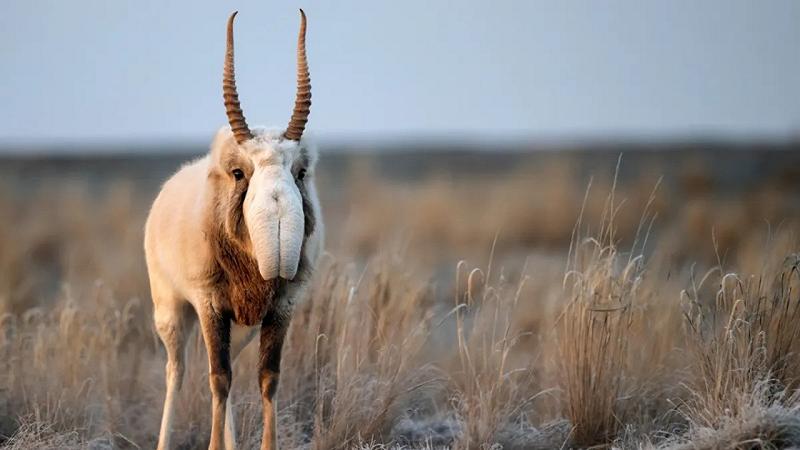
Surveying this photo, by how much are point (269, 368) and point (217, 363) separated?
285 millimetres

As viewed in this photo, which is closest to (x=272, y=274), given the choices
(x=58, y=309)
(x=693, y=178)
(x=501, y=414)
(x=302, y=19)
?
(x=302, y=19)

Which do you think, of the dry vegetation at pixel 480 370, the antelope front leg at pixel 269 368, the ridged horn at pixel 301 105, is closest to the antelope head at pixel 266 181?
the ridged horn at pixel 301 105

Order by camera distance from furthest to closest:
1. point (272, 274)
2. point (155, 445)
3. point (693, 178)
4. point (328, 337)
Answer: point (693, 178) → point (328, 337) → point (155, 445) → point (272, 274)

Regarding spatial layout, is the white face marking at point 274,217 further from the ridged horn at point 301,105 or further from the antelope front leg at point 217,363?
the antelope front leg at point 217,363

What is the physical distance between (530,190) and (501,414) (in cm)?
1426

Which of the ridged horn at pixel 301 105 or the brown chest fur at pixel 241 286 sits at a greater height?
the ridged horn at pixel 301 105

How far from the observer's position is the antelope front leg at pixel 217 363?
530cm

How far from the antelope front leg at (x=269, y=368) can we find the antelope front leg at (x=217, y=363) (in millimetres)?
194

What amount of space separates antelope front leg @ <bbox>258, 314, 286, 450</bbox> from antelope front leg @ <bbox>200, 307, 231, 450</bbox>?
194 millimetres

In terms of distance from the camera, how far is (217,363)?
532 centimetres

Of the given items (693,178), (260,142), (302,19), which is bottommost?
(693,178)

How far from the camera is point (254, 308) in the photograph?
17.1 ft

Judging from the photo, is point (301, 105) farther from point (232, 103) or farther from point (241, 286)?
point (241, 286)

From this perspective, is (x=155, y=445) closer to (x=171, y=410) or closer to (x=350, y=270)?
(x=171, y=410)
